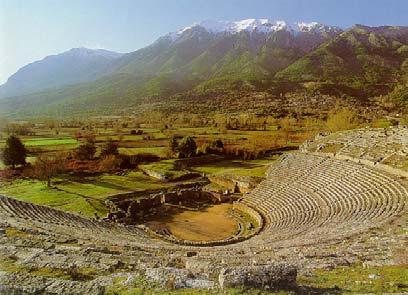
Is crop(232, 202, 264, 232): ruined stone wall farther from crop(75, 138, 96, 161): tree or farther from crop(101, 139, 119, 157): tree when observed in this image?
crop(75, 138, 96, 161): tree

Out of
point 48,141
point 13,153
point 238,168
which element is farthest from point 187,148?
point 48,141

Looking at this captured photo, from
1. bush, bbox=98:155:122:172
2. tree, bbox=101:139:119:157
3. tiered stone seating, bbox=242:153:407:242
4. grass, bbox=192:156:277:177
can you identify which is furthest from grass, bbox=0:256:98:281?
Result: tree, bbox=101:139:119:157

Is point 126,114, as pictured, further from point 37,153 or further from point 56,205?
point 56,205

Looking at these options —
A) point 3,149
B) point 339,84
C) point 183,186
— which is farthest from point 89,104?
point 183,186

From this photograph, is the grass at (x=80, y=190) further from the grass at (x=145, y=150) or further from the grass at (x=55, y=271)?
the grass at (x=55, y=271)

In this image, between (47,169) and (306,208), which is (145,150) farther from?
(306,208)

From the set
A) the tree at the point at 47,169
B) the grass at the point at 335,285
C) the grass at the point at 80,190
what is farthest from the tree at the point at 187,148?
the grass at the point at 335,285

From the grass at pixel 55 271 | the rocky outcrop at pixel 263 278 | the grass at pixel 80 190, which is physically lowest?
the grass at pixel 80 190

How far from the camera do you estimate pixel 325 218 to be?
30188mm

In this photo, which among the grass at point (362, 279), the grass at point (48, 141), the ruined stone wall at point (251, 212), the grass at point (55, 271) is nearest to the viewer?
the grass at point (362, 279)

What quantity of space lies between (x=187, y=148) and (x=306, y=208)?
35118 mm

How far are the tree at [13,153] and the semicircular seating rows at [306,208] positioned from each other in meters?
26.8

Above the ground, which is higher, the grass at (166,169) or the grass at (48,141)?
the grass at (48,141)

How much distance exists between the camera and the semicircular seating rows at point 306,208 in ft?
86.9
